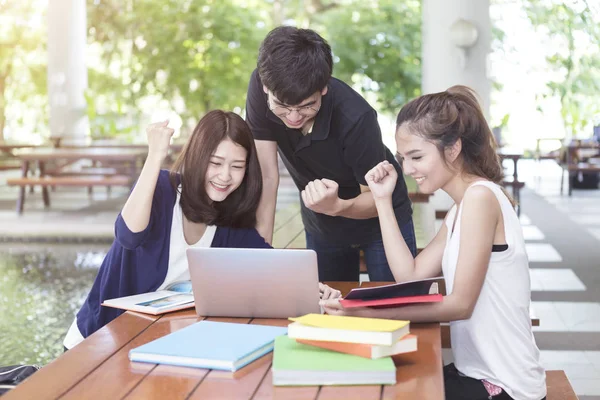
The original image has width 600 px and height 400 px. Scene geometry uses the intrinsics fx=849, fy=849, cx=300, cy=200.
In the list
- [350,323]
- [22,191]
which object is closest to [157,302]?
[350,323]

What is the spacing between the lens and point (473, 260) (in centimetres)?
184

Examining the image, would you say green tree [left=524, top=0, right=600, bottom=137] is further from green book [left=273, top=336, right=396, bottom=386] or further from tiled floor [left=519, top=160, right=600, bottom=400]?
green book [left=273, top=336, right=396, bottom=386]

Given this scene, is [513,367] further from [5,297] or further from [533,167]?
[533,167]

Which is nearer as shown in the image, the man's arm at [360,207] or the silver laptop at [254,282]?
the silver laptop at [254,282]

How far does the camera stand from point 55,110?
39.8 ft

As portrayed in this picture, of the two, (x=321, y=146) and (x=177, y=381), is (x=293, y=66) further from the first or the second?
(x=177, y=381)

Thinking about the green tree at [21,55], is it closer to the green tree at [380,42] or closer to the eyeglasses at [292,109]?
the green tree at [380,42]

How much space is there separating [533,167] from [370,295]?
48.7 ft

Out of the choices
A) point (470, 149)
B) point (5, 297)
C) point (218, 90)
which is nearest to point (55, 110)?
point (218, 90)

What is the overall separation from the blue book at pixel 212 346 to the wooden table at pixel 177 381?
14 mm

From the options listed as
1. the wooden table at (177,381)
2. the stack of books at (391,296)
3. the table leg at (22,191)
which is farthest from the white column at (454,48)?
the wooden table at (177,381)

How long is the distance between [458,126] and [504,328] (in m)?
0.48

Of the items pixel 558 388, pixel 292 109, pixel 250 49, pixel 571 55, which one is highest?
pixel 250 49

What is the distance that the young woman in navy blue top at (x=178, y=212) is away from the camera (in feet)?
7.18
